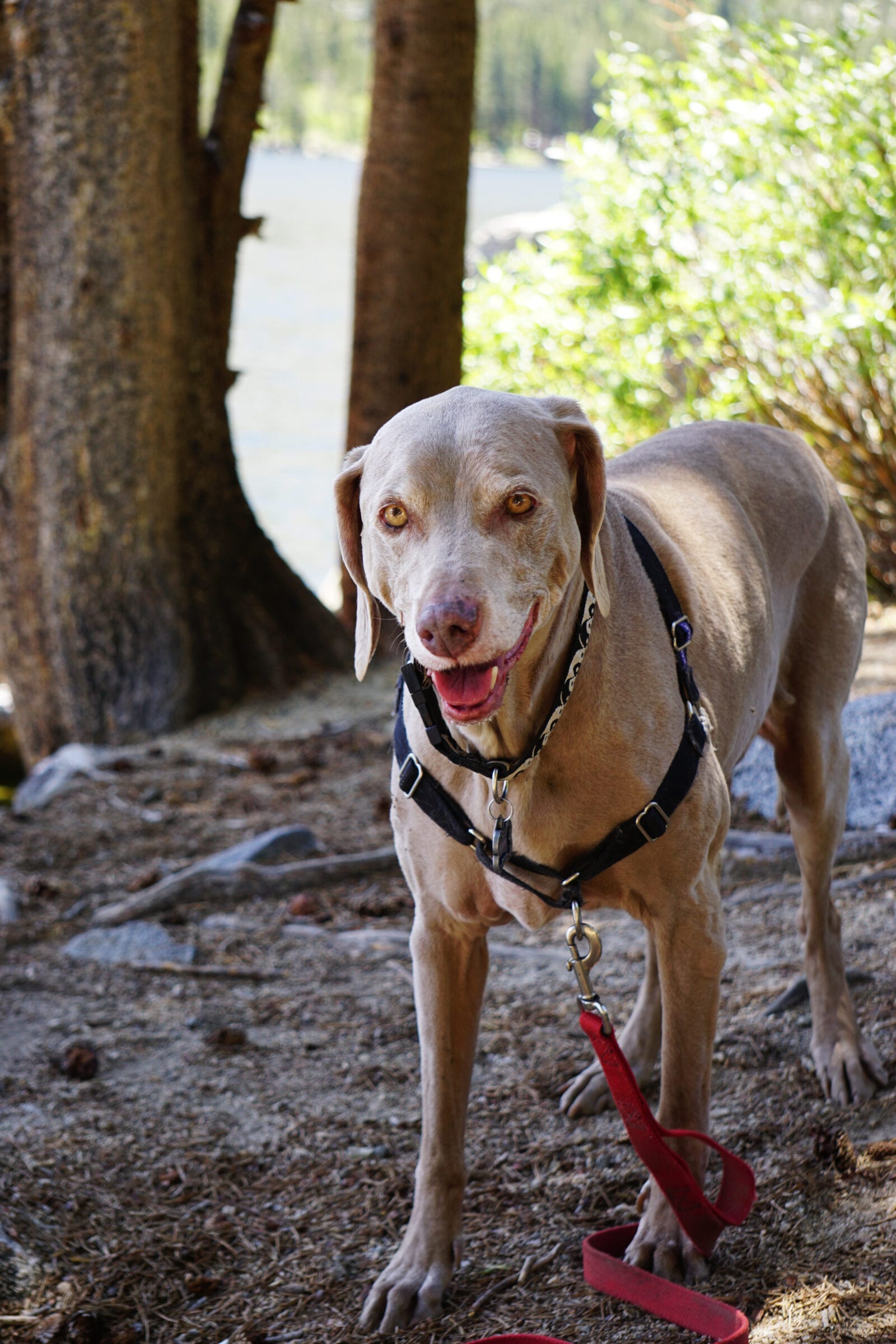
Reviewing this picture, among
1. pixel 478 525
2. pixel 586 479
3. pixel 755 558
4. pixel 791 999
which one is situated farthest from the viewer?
pixel 791 999

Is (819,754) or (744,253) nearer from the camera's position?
(819,754)

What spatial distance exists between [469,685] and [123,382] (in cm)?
476

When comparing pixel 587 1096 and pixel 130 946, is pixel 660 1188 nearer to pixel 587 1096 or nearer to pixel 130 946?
pixel 587 1096

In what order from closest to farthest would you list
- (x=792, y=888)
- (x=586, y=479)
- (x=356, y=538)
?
1. (x=586, y=479)
2. (x=356, y=538)
3. (x=792, y=888)

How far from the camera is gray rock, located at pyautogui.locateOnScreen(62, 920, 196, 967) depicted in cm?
436

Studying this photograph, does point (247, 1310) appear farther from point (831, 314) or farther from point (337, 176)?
point (337, 176)

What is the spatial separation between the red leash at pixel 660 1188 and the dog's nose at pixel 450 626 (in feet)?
2.41

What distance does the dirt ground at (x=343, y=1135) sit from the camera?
268cm

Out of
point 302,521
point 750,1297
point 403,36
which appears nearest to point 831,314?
point 403,36

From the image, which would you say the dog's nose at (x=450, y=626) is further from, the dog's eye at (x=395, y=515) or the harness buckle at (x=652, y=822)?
the harness buckle at (x=652, y=822)

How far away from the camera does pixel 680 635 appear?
2676mm

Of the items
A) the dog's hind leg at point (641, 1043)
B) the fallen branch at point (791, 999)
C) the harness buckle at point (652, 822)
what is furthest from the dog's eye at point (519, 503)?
the fallen branch at point (791, 999)

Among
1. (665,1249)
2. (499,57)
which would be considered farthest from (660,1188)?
(499,57)

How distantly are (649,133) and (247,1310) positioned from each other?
21.7 ft
